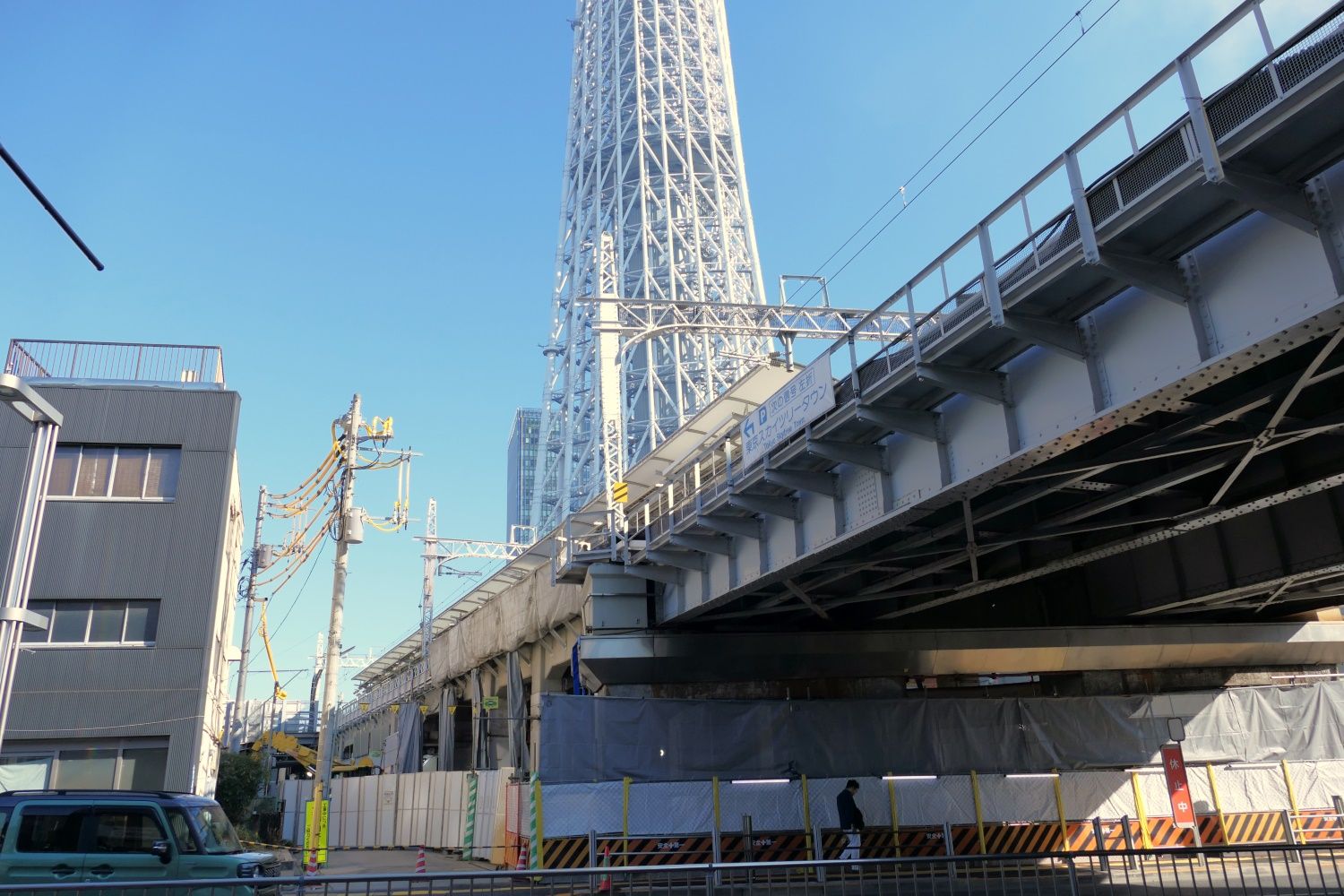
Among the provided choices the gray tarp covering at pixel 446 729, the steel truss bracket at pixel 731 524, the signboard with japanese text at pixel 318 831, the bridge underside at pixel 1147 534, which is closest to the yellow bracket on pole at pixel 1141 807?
the bridge underside at pixel 1147 534

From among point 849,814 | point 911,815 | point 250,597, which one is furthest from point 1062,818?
point 250,597

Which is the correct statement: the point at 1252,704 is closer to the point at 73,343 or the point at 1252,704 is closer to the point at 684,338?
the point at 73,343

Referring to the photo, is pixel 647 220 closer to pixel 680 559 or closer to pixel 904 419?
pixel 680 559

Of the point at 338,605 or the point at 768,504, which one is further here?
the point at 338,605

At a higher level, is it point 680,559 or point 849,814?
point 680,559

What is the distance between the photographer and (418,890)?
8133 mm

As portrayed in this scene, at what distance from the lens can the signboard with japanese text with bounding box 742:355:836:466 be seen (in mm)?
15430

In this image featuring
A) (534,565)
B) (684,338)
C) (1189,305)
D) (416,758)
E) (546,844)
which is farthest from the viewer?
(684,338)

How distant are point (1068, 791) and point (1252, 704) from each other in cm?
725

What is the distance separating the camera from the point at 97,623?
2300cm

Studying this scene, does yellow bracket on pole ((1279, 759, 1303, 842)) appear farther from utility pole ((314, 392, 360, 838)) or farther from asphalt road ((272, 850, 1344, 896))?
utility pole ((314, 392, 360, 838))

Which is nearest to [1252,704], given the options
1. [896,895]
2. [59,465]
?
[896,895]

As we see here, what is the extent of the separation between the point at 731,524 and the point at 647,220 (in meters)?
75.7

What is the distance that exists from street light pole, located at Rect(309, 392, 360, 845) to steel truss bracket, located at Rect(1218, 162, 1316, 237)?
2231cm
